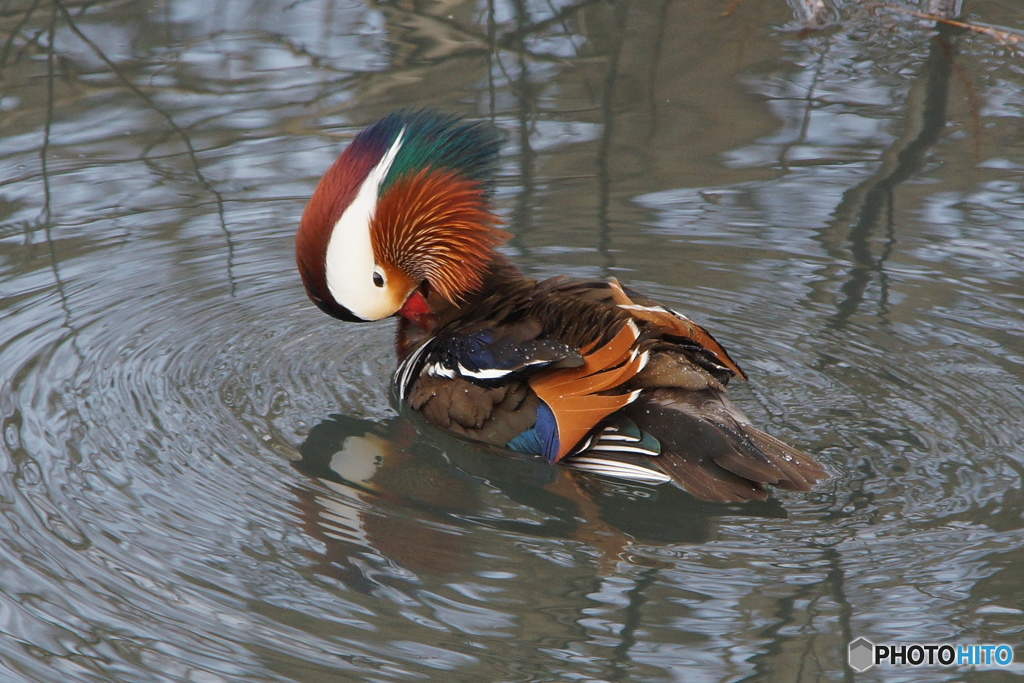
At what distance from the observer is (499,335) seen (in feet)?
13.5

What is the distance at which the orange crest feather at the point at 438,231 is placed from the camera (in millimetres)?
4273

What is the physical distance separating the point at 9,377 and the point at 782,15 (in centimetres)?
536

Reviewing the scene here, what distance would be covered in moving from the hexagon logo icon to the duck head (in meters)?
1.92

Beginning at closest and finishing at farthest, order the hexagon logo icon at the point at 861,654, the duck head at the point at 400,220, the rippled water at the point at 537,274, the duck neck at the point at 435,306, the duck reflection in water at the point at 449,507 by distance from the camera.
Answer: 1. the hexagon logo icon at the point at 861,654
2. the rippled water at the point at 537,274
3. the duck reflection in water at the point at 449,507
4. the duck head at the point at 400,220
5. the duck neck at the point at 435,306

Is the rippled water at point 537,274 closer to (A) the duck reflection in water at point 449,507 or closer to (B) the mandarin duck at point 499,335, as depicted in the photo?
(A) the duck reflection in water at point 449,507

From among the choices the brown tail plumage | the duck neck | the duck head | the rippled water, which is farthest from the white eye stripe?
the brown tail plumage

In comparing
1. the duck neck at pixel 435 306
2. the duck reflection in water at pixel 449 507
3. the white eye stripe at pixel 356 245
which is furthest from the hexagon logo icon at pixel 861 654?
the white eye stripe at pixel 356 245

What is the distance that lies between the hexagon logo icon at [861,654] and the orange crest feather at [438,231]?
75.5 inches

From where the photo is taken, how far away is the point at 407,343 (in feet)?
14.9

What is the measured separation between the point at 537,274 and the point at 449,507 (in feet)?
5.28

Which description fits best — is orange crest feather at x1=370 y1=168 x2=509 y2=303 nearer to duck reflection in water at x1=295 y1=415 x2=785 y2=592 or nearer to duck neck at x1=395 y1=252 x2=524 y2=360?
duck neck at x1=395 y1=252 x2=524 y2=360

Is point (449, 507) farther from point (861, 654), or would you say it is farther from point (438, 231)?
point (861, 654)

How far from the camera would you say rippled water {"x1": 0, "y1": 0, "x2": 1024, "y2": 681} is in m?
3.21

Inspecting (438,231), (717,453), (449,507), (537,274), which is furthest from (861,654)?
(537,274)
